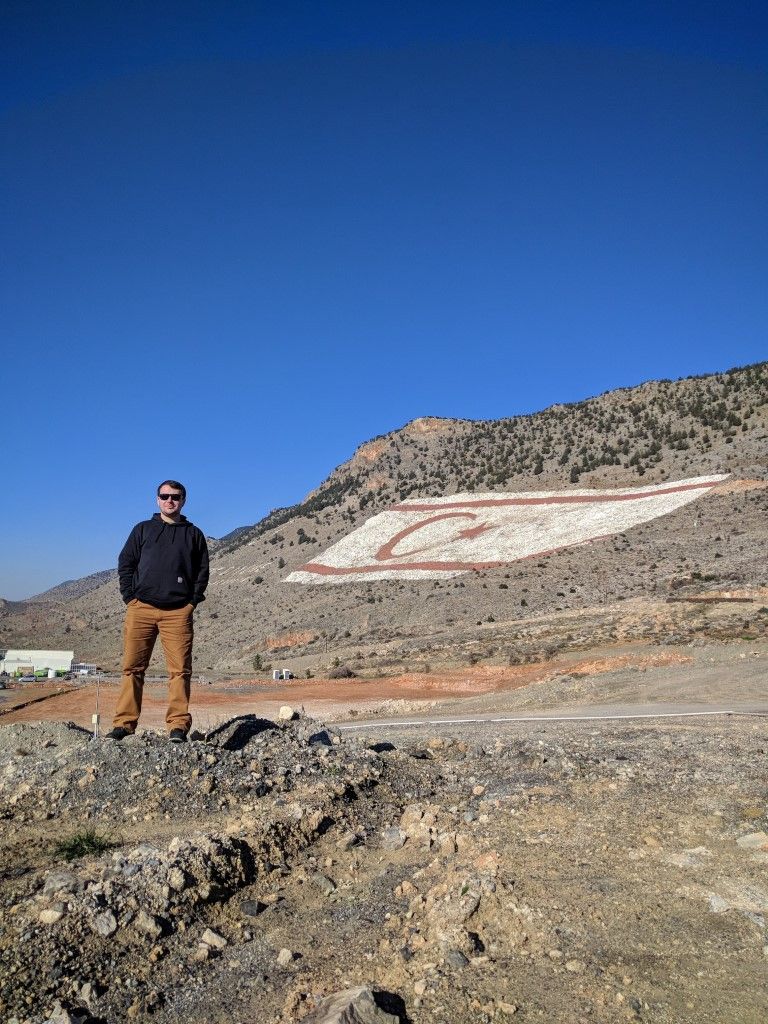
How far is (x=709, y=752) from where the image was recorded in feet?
25.1

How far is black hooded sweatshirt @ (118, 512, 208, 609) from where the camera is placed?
680 cm

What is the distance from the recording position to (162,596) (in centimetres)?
680

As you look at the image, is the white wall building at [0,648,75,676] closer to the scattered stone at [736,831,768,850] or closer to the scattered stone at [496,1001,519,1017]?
the scattered stone at [736,831,768,850]

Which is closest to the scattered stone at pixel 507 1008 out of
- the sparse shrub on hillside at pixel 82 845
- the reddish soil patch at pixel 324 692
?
the sparse shrub on hillside at pixel 82 845

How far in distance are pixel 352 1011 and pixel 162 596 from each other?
4.54 m

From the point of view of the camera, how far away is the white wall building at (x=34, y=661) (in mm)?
33253

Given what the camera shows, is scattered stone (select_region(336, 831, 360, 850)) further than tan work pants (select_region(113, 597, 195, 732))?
No

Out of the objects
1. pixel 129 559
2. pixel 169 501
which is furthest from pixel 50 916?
pixel 169 501

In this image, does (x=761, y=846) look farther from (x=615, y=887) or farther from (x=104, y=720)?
(x=104, y=720)

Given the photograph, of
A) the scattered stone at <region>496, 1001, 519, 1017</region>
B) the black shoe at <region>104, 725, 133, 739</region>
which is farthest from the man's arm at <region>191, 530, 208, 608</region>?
the scattered stone at <region>496, 1001, 519, 1017</region>

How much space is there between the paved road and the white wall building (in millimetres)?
22918

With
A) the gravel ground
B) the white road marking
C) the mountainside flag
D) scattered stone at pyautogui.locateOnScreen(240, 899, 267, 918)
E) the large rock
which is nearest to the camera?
the large rock

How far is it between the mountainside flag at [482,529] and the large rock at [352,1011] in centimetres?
3738

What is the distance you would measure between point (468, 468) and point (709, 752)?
56.9 m
